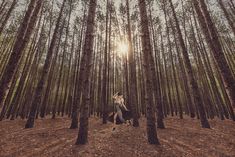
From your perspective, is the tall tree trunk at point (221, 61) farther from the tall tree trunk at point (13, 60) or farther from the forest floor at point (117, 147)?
the tall tree trunk at point (13, 60)

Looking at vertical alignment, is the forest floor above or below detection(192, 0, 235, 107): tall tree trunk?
below

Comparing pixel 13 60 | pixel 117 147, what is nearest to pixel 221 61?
pixel 117 147

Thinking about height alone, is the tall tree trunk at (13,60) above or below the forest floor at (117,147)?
above

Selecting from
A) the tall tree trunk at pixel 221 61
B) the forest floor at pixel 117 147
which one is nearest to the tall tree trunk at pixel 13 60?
the forest floor at pixel 117 147

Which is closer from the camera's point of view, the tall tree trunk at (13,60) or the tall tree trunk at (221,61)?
the tall tree trunk at (13,60)

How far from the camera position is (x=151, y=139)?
219 inches

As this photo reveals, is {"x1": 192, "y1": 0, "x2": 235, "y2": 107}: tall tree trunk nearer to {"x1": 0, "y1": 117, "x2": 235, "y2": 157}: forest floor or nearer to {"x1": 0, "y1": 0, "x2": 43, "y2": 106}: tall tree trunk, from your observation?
{"x1": 0, "y1": 117, "x2": 235, "y2": 157}: forest floor

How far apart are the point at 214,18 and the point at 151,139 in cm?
1639

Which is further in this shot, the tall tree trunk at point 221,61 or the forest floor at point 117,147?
the tall tree trunk at point 221,61

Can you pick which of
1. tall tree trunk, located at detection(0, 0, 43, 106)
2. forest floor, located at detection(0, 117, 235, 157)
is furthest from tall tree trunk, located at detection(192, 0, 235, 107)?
tall tree trunk, located at detection(0, 0, 43, 106)

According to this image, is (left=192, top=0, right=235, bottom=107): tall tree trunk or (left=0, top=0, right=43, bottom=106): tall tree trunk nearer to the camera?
(left=0, top=0, right=43, bottom=106): tall tree trunk

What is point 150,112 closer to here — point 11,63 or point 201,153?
point 201,153

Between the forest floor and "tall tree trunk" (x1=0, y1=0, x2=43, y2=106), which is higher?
"tall tree trunk" (x1=0, y1=0, x2=43, y2=106)

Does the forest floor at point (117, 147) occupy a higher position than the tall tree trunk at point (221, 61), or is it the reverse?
the tall tree trunk at point (221, 61)
